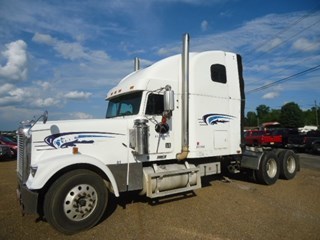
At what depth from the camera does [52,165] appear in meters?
5.45

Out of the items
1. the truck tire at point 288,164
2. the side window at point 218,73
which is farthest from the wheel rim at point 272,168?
the side window at point 218,73

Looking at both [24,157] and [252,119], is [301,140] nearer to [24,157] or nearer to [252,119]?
[24,157]

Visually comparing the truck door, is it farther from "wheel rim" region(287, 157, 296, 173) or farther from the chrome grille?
"wheel rim" region(287, 157, 296, 173)

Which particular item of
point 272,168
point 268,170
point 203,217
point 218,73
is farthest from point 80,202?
point 272,168

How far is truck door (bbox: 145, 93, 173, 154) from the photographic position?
7.11 m

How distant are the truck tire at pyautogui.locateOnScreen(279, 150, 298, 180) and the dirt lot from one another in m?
1.42

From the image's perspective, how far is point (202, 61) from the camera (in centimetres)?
804

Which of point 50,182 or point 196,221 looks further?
point 196,221

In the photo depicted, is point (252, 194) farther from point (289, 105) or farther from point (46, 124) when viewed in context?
point (289, 105)

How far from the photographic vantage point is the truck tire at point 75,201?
5367 mm

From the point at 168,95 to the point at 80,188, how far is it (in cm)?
267

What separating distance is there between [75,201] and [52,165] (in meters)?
0.79

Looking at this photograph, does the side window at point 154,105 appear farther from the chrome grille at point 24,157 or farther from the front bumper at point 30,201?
the front bumper at point 30,201

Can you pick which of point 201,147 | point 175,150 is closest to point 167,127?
point 175,150
